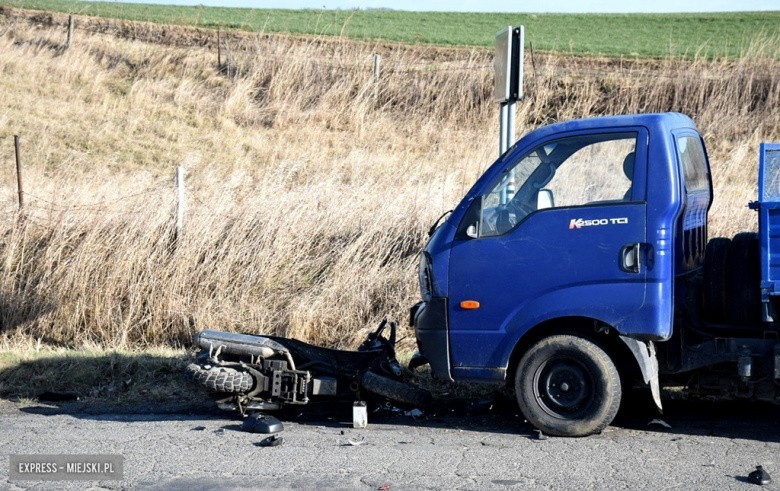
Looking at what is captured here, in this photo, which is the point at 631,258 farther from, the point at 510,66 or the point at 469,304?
the point at 510,66

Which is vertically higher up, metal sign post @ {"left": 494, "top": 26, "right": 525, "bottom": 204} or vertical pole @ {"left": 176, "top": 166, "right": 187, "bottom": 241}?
metal sign post @ {"left": 494, "top": 26, "right": 525, "bottom": 204}

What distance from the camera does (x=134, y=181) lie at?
14.2m

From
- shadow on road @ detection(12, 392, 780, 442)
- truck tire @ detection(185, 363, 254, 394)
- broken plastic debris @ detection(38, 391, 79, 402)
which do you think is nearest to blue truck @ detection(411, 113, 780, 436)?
shadow on road @ detection(12, 392, 780, 442)

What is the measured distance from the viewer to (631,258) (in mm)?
6230

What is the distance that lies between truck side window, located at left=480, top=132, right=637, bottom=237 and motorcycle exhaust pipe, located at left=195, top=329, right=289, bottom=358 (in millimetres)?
1919

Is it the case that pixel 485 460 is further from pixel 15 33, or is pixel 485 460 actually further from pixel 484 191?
pixel 15 33

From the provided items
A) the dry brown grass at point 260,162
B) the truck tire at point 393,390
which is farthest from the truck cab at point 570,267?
the dry brown grass at point 260,162

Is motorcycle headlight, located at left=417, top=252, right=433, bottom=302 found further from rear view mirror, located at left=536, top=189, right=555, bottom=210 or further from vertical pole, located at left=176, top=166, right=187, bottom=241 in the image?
vertical pole, located at left=176, top=166, right=187, bottom=241

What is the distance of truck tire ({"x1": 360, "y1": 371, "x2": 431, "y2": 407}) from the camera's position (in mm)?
7188

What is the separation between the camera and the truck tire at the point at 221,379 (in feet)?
22.6

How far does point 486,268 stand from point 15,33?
26.5 meters
